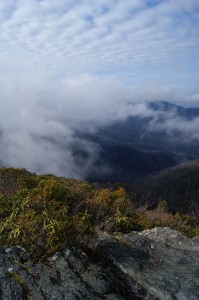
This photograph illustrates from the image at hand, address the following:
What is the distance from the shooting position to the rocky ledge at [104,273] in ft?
20.1

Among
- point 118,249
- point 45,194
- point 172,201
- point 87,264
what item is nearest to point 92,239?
point 118,249

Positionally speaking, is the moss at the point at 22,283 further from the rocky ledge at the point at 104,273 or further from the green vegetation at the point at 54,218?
the green vegetation at the point at 54,218

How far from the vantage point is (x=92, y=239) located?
8781mm

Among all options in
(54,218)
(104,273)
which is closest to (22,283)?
(104,273)

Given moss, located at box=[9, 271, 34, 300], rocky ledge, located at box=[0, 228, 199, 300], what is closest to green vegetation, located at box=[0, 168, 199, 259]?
rocky ledge, located at box=[0, 228, 199, 300]

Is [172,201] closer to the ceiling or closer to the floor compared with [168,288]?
closer to the floor

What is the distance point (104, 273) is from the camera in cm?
716

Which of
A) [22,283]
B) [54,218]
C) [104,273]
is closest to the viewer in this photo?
[22,283]

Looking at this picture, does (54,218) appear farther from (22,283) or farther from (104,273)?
(22,283)

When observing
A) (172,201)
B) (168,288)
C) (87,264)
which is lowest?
(172,201)

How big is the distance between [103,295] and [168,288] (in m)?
1.68

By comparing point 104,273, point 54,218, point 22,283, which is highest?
point 54,218

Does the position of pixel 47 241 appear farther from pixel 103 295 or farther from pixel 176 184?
pixel 176 184

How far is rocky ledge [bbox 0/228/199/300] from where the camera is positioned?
613 cm
